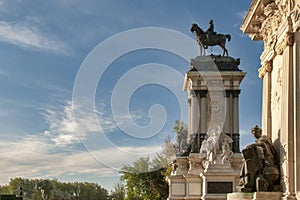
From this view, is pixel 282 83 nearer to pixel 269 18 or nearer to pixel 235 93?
pixel 269 18

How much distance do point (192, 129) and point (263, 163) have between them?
35.6 metres

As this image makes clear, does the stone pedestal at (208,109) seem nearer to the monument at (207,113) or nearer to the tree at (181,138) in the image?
the monument at (207,113)

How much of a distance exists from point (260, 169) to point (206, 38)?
1518 inches

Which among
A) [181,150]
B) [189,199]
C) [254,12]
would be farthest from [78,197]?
[254,12]

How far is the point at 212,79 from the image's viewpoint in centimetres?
5447

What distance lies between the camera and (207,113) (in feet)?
180

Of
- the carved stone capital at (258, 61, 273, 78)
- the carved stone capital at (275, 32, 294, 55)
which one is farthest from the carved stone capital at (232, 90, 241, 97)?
the carved stone capital at (275, 32, 294, 55)

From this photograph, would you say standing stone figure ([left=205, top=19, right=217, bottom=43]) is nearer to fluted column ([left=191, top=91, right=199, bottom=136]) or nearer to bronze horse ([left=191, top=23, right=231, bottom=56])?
bronze horse ([left=191, top=23, right=231, bottom=56])

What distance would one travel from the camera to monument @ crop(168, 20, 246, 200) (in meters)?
49.3

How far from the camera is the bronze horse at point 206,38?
56.7 meters

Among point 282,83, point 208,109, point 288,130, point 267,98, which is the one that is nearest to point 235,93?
point 208,109

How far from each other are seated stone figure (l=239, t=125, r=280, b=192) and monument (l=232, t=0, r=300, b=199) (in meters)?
0.24

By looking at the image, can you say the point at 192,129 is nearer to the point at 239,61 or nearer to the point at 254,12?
the point at 239,61

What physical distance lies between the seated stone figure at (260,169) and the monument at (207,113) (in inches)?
1114
